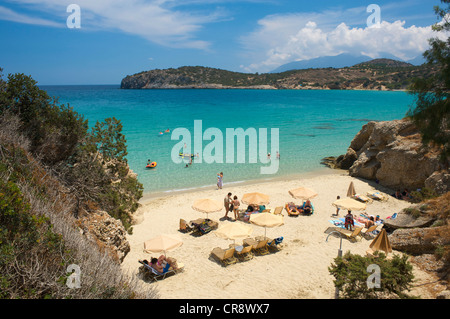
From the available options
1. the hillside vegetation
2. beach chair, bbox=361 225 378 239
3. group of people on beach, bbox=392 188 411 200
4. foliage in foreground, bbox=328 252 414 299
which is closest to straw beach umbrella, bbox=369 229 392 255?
beach chair, bbox=361 225 378 239

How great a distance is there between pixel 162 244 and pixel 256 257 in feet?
12.0

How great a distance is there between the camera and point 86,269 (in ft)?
15.1

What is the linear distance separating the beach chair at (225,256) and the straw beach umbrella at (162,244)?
1.50 metres

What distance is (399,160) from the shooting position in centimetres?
1814

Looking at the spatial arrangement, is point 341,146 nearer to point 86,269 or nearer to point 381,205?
point 381,205

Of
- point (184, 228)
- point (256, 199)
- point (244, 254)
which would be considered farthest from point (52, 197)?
point (256, 199)

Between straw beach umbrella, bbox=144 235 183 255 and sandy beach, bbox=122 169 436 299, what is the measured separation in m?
0.83

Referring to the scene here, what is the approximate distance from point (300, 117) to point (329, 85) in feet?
419

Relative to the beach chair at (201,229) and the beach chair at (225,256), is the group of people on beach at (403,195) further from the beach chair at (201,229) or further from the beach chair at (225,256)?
the beach chair at (225,256)

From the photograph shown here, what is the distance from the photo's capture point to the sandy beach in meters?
8.45

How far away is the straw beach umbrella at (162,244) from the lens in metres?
9.85

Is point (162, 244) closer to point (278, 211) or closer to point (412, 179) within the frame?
point (278, 211)

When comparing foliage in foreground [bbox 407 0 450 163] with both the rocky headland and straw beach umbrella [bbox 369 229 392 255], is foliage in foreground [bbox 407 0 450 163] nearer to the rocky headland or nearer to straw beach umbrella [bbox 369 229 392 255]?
the rocky headland

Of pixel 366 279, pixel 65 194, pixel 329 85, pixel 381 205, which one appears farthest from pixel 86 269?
pixel 329 85
